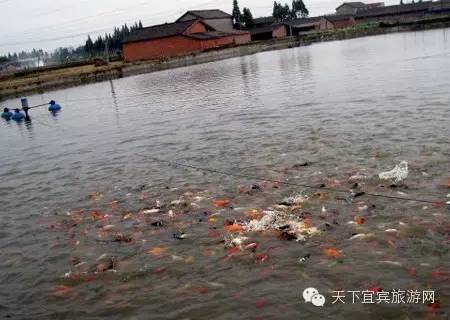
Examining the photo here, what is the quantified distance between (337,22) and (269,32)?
31191mm

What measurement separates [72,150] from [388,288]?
1529 cm

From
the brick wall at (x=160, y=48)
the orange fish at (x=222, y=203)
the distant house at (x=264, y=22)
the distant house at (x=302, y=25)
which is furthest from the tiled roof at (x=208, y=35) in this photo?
the orange fish at (x=222, y=203)

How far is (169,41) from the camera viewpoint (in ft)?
295

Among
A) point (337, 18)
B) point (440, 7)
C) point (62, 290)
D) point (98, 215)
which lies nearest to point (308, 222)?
point (62, 290)

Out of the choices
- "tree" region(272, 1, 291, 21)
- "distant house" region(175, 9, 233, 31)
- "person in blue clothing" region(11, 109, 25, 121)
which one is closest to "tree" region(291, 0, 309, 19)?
"tree" region(272, 1, 291, 21)

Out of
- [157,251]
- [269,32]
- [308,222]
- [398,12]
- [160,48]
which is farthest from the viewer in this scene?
[398,12]

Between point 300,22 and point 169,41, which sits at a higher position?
point 300,22

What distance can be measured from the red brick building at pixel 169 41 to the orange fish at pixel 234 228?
8074 centimetres

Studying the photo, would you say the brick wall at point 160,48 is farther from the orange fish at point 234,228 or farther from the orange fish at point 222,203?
the orange fish at point 234,228

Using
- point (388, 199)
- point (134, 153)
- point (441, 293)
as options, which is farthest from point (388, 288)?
point (134, 153)

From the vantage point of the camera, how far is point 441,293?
6074 millimetres

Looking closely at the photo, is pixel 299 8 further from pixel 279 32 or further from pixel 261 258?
pixel 261 258

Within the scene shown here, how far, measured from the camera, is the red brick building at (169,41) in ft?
291

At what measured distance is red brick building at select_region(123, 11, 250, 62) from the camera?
291 feet
